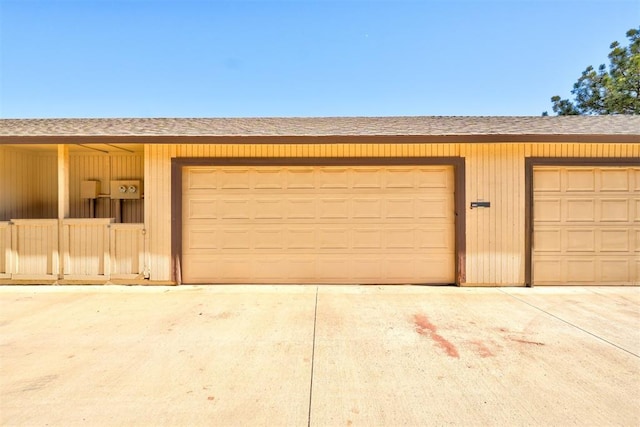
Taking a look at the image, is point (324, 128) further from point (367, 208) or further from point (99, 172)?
point (99, 172)

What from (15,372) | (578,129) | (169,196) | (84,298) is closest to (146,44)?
(169,196)

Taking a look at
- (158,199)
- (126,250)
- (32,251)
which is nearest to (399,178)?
(158,199)

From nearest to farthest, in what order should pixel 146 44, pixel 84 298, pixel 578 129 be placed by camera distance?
1. pixel 84 298
2. pixel 578 129
3. pixel 146 44

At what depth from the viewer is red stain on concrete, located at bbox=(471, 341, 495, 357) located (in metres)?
3.11

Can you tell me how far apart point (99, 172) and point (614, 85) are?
19.8 metres

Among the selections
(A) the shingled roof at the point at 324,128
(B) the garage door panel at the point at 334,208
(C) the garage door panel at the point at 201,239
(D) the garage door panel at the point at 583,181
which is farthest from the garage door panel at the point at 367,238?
(D) the garage door panel at the point at 583,181

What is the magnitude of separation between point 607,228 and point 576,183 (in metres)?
0.97

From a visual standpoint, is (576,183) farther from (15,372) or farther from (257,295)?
(15,372)

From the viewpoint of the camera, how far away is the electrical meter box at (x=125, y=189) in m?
7.02

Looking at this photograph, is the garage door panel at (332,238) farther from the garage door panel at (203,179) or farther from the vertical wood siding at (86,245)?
the vertical wood siding at (86,245)

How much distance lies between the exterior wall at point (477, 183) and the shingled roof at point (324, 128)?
29 centimetres

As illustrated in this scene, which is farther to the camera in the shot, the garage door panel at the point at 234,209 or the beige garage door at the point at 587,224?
the garage door panel at the point at 234,209

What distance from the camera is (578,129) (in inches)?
225

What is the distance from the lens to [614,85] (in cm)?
1423
